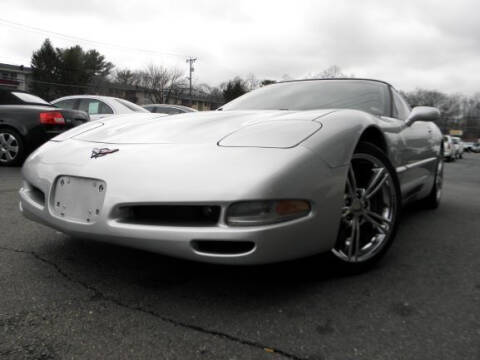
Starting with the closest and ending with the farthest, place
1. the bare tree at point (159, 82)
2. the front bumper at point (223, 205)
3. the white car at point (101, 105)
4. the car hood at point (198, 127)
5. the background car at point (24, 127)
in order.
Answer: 1. the front bumper at point (223, 205)
2. the car hood at point (198, 127)
3. the background car at point (24, 127)
4. the white car at point (101, 105)
5. the bare tree at point (159, 82)

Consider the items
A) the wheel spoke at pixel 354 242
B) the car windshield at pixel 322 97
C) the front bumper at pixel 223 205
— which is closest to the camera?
the front bumper at pixel 223 205

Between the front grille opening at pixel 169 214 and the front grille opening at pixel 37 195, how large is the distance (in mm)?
589

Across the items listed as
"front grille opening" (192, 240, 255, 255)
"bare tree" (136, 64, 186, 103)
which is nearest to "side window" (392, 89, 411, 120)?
"front grille opening" (192, 240, 255, 255)

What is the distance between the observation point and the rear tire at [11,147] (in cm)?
570

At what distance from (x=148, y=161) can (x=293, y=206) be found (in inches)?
25.2

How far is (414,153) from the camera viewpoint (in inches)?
119

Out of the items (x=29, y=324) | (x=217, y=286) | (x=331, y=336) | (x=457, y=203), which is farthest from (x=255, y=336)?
(x=457, y=203)

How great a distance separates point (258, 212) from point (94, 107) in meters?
7.44

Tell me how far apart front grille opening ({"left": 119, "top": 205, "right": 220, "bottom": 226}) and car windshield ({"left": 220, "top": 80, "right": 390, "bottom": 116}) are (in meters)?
→ 1.34

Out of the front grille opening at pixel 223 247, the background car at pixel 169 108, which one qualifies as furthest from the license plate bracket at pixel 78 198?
the background car at pixel 169 108

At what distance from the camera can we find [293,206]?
5.25 feet

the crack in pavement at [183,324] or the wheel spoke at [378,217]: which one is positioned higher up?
the wheel spoke at [378,217]

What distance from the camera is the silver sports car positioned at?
1.53 metres

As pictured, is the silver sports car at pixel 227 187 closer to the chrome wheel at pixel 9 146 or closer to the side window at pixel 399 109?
the side window at pixel 399 109
